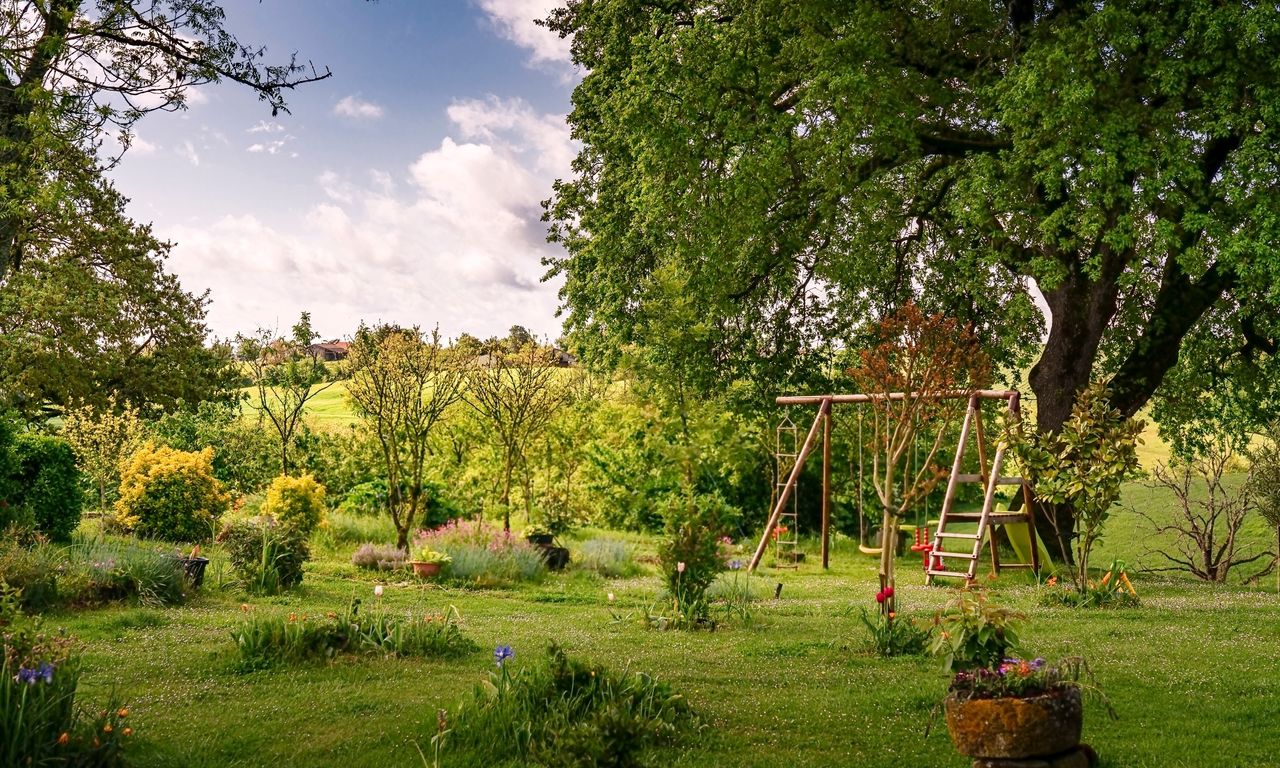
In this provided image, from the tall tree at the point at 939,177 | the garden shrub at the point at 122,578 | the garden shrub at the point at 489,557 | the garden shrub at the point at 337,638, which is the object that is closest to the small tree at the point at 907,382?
the garden shrub at the point at 337,638

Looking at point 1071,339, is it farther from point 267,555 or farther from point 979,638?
point 267,555

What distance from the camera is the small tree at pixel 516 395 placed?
15.8 metres

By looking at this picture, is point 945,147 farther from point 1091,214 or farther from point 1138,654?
point 1138,654

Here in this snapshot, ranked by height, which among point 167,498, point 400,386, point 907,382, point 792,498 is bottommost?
point 167,498

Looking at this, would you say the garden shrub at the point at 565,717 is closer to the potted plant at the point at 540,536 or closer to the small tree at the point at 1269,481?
the potted plant at the point at 540,536

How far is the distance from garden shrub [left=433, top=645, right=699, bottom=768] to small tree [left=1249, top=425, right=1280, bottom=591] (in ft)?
43.8

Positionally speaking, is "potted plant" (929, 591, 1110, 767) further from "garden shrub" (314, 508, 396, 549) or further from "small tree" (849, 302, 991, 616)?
"garden shrub" (314, 508, 396, 549)

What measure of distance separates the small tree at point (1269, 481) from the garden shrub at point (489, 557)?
37.3 feet

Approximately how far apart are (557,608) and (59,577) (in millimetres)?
4796

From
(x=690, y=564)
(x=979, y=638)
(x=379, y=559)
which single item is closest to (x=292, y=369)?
(x=379, y=559)

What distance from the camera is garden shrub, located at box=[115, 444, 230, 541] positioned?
13.9 meters

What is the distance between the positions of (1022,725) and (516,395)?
1253 cm

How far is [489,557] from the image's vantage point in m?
12.5

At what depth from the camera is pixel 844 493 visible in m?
20.0
